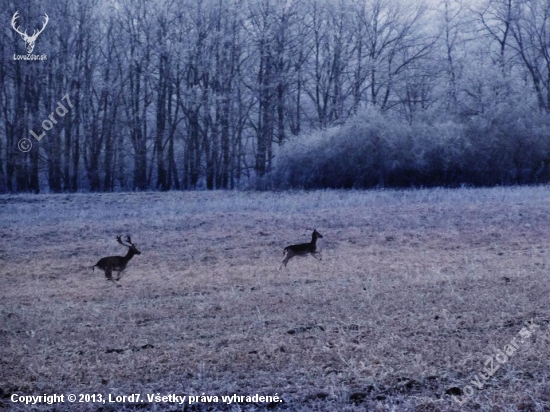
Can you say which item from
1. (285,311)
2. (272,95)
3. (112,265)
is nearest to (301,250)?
(285,311)

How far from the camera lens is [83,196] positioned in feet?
65.3

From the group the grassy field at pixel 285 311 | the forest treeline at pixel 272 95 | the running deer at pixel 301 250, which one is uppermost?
the forest treeline at pixel 272 95

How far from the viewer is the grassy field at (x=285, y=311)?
443 cm

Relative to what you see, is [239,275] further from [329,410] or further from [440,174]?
[440,174]

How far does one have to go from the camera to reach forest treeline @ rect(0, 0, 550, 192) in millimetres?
23688

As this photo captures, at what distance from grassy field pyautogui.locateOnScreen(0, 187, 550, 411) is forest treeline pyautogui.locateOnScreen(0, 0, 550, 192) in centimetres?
1064

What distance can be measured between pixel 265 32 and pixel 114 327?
90.5ft

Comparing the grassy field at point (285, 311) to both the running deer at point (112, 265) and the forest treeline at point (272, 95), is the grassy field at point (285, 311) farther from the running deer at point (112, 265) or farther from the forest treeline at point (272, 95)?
the forest treeline at point (272, 95)

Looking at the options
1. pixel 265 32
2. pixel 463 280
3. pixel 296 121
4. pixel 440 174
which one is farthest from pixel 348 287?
pixel 296 121

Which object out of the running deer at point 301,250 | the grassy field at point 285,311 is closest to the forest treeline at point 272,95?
the grassy field at point 285,311

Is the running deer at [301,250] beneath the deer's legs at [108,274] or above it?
above

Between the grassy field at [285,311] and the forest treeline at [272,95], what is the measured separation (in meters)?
10.6

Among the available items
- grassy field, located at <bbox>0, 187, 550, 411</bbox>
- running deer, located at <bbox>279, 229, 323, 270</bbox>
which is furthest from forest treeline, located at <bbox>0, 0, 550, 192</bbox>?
running deer, located at <bbox>279, 229, 323, 270</bbox>

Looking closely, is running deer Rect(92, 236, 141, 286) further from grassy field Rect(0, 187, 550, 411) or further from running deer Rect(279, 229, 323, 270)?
running deer Rect(279, 229, 323, 270)
